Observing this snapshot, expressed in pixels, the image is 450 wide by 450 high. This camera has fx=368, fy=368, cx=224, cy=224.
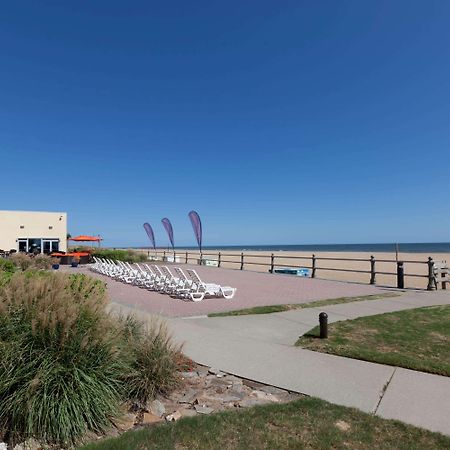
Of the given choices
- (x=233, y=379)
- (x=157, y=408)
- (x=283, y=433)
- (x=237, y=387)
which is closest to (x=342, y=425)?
(x=283, y=433)

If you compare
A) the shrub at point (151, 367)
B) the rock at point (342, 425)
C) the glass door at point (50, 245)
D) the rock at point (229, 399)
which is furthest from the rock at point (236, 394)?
the glass door at point (50, 245)

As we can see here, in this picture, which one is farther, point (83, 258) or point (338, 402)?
point (83, 258)

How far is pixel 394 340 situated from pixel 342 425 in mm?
3406

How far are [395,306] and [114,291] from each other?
8969 millimetres

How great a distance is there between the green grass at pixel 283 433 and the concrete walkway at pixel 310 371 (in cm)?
29

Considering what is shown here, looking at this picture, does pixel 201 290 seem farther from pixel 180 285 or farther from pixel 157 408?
pixel 157 408

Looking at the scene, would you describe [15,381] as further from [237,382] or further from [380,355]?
[380,355]

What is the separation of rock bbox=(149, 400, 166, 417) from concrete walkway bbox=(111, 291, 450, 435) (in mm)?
1098

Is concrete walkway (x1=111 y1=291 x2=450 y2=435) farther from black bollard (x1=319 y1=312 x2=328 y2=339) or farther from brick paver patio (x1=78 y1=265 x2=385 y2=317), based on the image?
brick paver patio (x1=78 y1=265 x2=385 y2=317)

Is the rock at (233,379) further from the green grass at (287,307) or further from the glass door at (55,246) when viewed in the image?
the glass door at (55,246)

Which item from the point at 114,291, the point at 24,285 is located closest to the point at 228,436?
the point at 24,285

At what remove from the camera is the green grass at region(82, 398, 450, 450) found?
9.71ft

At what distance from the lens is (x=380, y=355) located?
534cm

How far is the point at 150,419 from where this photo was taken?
138 inches
